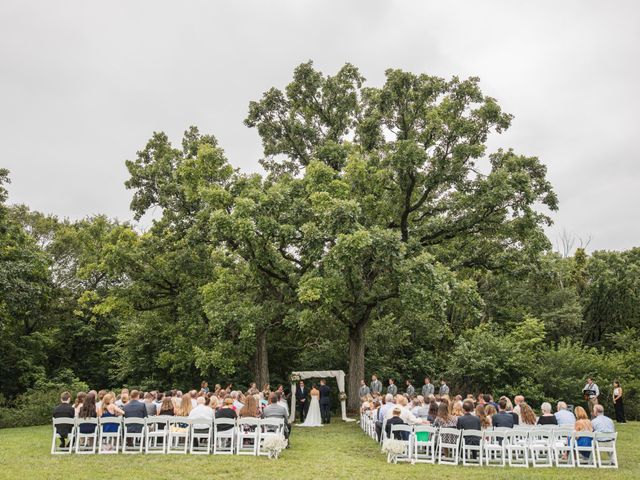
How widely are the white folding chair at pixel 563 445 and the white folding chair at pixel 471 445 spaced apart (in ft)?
4.54

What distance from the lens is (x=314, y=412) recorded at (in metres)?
19.8

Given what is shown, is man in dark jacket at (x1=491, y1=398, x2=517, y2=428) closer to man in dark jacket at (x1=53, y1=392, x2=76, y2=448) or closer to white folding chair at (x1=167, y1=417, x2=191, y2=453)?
white folding chair at (x1=167, y1=417, x2=191, y2=453)

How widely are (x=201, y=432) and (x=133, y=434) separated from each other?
140cm

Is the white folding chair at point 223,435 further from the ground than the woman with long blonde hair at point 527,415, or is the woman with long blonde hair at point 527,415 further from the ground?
the woman with long blonde hair at point 527,415

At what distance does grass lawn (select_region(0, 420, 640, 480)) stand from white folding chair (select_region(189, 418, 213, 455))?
51 centimetres

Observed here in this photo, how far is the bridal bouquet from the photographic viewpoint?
440 inches

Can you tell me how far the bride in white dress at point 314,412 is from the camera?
19688 millimetres

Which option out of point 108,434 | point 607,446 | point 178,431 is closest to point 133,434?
point 108,434

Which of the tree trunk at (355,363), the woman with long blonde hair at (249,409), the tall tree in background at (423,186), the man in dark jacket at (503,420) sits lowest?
the man in dark jacket at (503,420)

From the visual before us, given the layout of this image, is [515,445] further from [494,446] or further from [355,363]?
[355,363]

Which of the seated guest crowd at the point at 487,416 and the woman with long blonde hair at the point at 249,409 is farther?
the woman with long blonde hair at the point at 249,409

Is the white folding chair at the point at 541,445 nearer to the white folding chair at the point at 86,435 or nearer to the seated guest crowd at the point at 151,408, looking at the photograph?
the seated guest crowd at the point at 151,408

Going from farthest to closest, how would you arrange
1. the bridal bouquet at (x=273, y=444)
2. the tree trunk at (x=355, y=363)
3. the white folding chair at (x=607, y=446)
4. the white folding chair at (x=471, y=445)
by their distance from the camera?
the tree trunk at (x=355, y=363), the bridal bouquet at (x=273, y=444), the white folding chair at (x=471, y=445), the white folding chair at (x=607, y=446)

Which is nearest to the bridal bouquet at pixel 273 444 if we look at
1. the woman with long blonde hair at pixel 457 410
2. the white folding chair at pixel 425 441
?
the white folding chair at pixel 425 441
